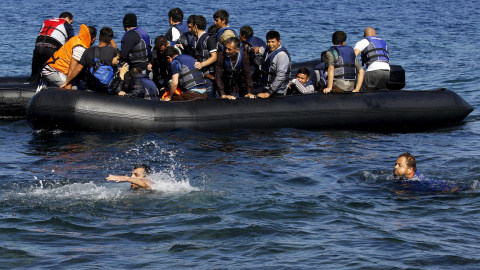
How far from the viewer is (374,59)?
13.2 meters

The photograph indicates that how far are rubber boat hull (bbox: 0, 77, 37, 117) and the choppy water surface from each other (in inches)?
9.5

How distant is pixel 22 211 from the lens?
824 cm

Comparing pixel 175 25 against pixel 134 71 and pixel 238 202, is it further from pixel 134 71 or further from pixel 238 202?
pixel 238 202

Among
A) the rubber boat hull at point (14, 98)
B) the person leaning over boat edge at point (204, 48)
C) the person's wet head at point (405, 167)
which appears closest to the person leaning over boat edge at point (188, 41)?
the person leaning over boat edge at point (204, 48)

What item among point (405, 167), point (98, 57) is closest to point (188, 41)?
point (98, 57)

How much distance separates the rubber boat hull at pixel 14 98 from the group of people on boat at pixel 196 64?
495mm

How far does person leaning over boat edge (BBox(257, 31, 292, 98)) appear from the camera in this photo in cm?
1205

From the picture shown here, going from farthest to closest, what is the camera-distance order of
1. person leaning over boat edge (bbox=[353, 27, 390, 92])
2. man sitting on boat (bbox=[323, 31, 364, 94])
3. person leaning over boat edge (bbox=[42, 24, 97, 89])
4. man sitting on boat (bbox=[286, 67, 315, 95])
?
person leaning over boat edge (bbox=[353, 27, 390, 92]) → man sitting on boat (bbox=[286, 67, 315, 95]) → man sitting on boat (bbox=[323, 31, 364, 94]) → person leaning over boat edge (bbox=[42, 24, 97, 89])

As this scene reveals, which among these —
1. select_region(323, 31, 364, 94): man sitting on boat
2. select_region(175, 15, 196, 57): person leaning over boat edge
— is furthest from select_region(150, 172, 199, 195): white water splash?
select_region(323, 31, 364, 94): man sitting on boat

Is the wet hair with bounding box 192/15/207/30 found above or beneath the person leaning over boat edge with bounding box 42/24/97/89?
above

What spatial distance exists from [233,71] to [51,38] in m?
3.80

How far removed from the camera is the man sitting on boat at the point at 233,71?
38.3 feet

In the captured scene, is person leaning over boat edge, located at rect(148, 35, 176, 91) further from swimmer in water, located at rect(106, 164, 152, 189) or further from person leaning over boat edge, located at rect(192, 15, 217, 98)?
swimmer in water, located at rect(106, 164, 152, 189)

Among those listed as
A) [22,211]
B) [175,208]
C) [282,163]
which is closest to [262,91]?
[282,163]
